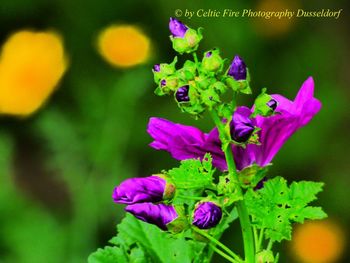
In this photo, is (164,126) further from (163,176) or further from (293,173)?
(293,173)

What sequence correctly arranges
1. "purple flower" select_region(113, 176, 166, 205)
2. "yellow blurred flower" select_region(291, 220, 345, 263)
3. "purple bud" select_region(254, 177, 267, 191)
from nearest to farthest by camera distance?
"purple flower" select_region(113, 176, 166, 205) < "purple bud" select_region(254, 177, 267, 191) < "yellow blurred flower" select_region(291, 220, 345, 263)

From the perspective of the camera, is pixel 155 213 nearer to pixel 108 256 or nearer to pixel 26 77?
pixel 108 256

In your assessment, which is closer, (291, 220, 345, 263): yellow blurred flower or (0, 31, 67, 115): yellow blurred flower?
(0, 31, 67, 115): yellow blurred flower

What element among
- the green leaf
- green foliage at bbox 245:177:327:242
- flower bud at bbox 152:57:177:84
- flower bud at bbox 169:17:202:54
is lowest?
green foliage at bbox 245:177:327:242

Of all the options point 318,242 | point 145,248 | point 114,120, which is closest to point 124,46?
point 114,120

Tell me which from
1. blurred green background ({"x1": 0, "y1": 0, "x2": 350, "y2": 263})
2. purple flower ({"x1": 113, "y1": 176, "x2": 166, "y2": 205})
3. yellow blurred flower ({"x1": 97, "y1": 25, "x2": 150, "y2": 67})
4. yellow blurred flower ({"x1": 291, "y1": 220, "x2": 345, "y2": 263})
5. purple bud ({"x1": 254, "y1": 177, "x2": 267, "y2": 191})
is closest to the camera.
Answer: purple flower ({"x1": 113, "y1": 176, "x2": 166, "y2": 205})

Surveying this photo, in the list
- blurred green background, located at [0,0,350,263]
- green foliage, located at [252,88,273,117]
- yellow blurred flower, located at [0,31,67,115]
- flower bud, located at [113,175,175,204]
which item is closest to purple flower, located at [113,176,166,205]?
flower bud, located at [113,175,175,204]

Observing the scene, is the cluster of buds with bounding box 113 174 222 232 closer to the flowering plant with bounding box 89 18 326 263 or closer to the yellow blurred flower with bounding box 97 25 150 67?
the flowering plant with bounding box 89 18 326 263

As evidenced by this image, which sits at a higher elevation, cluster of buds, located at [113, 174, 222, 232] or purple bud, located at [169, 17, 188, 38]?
purple bud, located at [169, 17, 188, 38]
